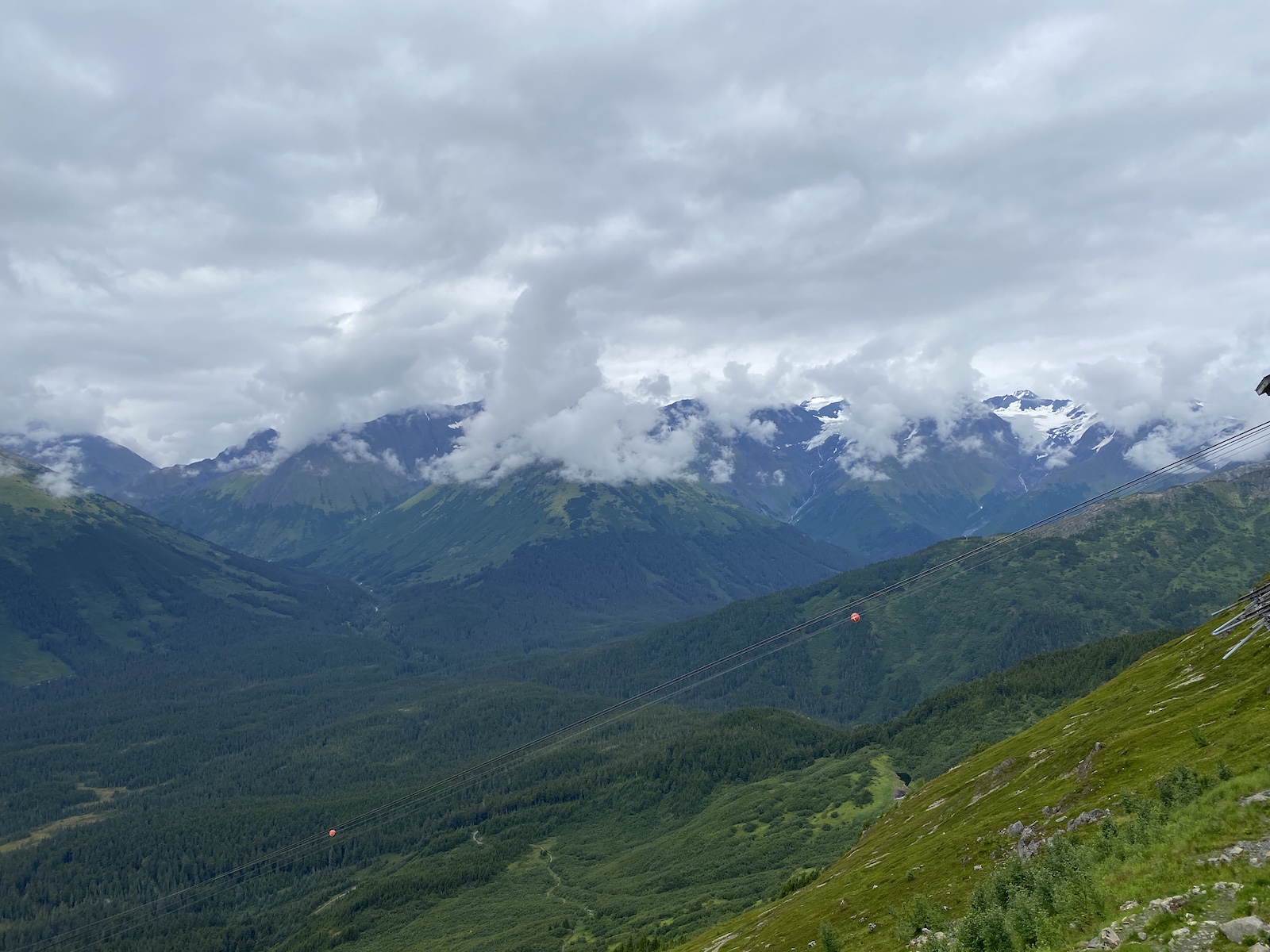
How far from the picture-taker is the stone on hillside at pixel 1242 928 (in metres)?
31.6

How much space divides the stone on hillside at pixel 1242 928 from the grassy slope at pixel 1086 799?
396cm

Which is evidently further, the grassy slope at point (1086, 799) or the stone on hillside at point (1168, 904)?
the grassy slope at point (1086, 799)

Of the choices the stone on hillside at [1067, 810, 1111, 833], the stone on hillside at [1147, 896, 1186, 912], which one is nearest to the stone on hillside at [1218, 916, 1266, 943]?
the stone on hillside at [1147, 896, 1186, 912]

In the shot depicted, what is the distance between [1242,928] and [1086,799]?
119 feet

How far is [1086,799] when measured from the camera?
6488 centimetres

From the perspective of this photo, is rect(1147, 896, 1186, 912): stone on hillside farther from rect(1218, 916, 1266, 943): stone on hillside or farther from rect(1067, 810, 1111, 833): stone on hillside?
rect(1067, 810, 1111, 833): stone on hillside

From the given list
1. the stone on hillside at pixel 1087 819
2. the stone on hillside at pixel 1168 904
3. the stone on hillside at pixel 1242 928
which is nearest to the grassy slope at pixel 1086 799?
the stone on hillside at pixel 1087 819

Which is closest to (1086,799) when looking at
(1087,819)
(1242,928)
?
(1087,819)

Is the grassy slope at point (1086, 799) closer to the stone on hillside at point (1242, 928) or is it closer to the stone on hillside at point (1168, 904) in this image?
the stone on hillside at point (1168, 904)

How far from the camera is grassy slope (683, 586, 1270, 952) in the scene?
4153cm

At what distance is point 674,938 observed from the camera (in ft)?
504

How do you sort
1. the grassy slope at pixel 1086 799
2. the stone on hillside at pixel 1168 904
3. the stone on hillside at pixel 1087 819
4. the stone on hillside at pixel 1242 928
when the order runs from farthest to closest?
the stone on hillside at pixel 1087 819
the grassy slope at pixel 1086 799
the stone on hillside at pixel 1168 904
the stone on hillside at pixel 1242 928

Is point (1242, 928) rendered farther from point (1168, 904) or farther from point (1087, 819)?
point (1087, 819)

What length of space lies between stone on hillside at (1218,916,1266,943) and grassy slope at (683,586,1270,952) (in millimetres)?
3963
